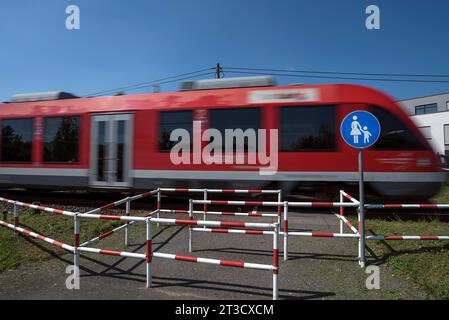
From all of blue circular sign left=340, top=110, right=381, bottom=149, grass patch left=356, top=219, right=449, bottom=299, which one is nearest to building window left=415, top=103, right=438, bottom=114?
grass patch left=356, top=219, right=449, bottom=299

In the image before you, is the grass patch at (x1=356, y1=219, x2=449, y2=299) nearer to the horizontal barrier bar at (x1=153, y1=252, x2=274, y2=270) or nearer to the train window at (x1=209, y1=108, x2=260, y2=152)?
the horizontal barrier bar at (x1=153, y1=252, x2=274, y2=270)

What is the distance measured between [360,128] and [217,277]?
3.12m

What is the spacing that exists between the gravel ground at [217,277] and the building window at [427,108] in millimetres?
48595

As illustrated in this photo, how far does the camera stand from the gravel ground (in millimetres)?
4133

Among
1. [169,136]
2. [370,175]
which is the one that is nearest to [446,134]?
[370,175]

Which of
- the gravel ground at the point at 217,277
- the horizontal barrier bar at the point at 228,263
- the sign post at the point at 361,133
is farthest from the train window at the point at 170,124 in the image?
the horizontal barrier bar at the point at 228,263

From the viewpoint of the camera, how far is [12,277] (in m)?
4.79

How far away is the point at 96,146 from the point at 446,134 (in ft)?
124

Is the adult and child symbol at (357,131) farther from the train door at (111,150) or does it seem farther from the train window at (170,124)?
the train door at (111,150)

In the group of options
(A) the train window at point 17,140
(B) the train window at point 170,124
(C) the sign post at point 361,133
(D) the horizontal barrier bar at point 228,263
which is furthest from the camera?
(A) the train window at point 17,140

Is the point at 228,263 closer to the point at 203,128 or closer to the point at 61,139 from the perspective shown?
the point at 203,128

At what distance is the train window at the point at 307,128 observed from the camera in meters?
8.62
